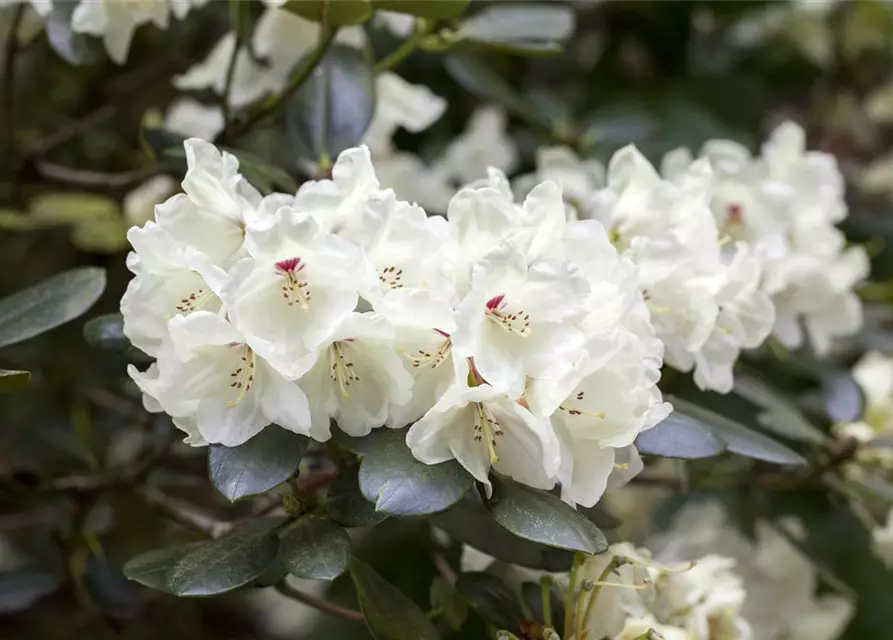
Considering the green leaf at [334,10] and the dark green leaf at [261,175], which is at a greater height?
the green leaf at [334,10]

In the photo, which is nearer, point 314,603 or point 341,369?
point 341,369

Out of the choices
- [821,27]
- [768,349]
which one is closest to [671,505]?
[768,349]

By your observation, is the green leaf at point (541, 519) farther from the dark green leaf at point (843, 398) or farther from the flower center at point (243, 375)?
the dark green leaf at point (843, 398)

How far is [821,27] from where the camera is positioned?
166 cm

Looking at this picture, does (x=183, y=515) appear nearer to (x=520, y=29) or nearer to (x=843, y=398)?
(x=520, y=29)

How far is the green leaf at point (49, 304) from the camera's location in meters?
0.71

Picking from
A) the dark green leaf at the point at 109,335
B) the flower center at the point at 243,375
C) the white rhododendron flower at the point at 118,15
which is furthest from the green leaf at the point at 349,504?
the white rhododendron flower at the point at 118,15

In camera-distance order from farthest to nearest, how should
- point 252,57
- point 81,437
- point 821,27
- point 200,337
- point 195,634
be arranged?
point 821,27, point 195,634, point 81,437, point 252,57, point 200,337

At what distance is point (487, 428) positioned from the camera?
607mm

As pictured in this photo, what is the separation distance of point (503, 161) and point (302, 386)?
743 millimetres

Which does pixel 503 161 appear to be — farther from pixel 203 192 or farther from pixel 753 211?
pixel 203 192

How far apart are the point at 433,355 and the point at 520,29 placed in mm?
517

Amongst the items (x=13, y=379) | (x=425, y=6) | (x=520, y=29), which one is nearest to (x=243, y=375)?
(x=13, y=379)

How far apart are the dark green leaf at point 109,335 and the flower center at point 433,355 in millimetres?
261
